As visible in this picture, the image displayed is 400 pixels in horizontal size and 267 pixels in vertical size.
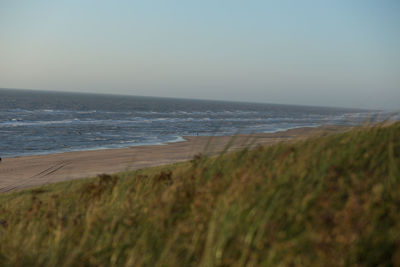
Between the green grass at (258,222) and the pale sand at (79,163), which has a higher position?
the green grass at (258,222)

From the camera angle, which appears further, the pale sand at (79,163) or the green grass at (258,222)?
the pale sand at (79,163)

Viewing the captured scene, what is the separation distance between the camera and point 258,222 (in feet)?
11.2

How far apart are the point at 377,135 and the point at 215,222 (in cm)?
396

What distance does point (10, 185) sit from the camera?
20.7m

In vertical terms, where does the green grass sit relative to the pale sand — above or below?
above

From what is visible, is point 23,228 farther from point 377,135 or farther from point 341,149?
point 377,135

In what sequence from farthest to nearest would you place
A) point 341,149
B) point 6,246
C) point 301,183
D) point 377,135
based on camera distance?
point 377,135
point 341,149
point 6,246
point 301,183

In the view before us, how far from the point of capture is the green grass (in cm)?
313

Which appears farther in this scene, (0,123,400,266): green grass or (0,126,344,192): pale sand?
(0,126,344,192): pale sand

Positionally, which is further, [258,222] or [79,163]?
[79,163]

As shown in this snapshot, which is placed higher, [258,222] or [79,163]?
[258,222]

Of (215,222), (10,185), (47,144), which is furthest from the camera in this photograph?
(47,144)

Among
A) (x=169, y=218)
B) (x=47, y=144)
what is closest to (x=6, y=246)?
(x=169, y=218)

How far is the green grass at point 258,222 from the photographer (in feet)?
10.3
